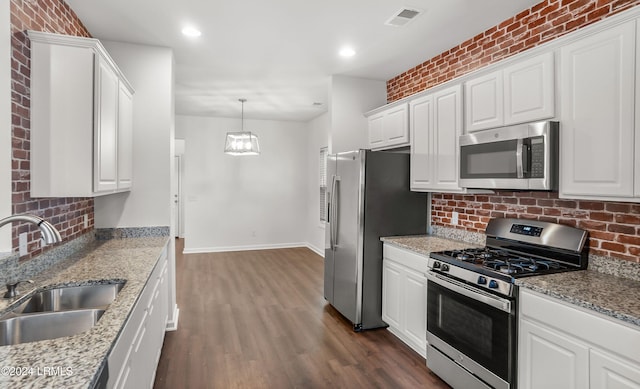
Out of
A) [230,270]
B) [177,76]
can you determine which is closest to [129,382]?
[177,76]

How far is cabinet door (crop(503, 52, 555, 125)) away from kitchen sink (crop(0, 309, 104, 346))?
2.71 metres

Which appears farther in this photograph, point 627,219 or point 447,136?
point 447,136

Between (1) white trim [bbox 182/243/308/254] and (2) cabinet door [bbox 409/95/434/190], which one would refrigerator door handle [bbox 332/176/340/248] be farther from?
(1) white trim [bbox 182/243/308/254]

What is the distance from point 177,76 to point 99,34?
4.29ft

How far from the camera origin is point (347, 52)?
354cm

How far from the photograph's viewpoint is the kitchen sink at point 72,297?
1.78 meters

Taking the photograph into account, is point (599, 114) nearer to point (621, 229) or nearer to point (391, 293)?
point (621, 229)

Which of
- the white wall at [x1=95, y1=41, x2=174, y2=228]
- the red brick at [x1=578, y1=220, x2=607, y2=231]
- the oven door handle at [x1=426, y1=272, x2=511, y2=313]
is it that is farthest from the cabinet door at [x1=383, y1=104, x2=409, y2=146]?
the white wall at [x1=95, y1=41, x2=174, y2=228]

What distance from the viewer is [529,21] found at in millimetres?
2668

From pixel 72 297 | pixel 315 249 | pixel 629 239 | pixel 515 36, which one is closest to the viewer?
pixel 72 297

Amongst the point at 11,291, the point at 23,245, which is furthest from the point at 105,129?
the point at 11,291

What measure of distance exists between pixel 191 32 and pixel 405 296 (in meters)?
2.97

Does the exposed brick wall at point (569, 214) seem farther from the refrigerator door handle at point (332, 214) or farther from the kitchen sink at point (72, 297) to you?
the kitchen sink at point (72, 297)

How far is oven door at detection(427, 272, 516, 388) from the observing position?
6.68 ft
